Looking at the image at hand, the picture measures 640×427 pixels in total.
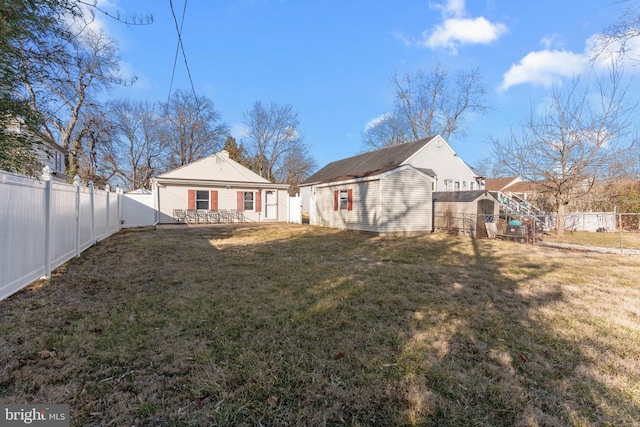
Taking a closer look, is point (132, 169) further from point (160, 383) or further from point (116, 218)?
point (160, 383)

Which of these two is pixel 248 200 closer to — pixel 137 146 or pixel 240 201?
pixel 240 201

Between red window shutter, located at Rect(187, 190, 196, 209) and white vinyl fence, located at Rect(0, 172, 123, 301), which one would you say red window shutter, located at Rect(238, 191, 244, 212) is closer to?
red window shutter, located at Rect(187, 190, 196, 209)

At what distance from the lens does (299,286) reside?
483 cm

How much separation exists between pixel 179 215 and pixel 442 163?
1747cm

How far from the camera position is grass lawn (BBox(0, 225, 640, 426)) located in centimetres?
196

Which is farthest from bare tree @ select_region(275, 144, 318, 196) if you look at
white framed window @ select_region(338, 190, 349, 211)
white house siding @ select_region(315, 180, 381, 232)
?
white framed window @ select_region(338, 190, 349, 211)

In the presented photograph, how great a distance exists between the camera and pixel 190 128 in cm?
3359

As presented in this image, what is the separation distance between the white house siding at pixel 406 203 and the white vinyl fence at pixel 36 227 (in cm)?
1007

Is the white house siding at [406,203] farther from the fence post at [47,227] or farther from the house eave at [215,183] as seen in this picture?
the fence post at [47,227]

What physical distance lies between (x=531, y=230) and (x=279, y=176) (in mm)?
31092

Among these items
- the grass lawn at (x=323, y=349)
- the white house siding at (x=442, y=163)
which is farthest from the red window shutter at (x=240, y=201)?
the grass lawn at (x=323, y=349)

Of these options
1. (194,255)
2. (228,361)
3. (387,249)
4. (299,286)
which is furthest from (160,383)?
(387,249)

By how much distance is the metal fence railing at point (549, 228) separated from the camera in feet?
37.5

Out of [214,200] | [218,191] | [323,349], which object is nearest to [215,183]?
[218,191]
